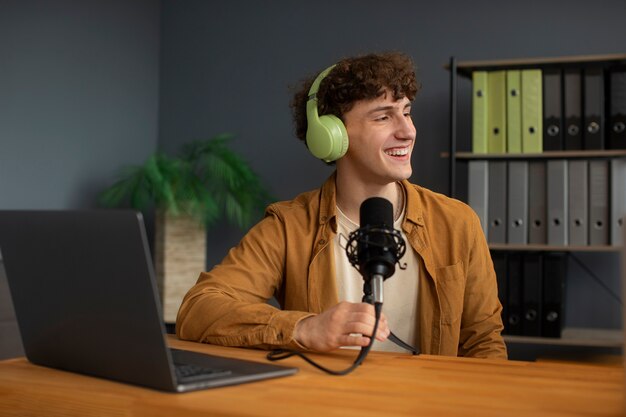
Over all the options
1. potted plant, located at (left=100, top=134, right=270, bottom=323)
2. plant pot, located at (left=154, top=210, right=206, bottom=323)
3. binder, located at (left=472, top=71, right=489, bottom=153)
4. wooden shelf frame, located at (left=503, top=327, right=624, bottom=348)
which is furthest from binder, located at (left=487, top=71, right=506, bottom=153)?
plant pot, located at (left=154, top=210, right=206, bottom=323)

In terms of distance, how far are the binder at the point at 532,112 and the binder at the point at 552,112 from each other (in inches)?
0.9

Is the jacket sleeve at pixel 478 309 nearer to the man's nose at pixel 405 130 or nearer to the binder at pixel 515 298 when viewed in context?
the man's nose at pixel 405 130

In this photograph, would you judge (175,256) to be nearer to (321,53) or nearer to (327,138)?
(321,53)

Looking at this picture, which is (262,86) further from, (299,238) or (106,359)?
(106,359)

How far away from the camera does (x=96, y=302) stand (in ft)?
3.71

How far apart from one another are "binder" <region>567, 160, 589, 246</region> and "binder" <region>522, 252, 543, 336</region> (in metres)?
0.16

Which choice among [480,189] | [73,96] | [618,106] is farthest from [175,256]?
[618,106]

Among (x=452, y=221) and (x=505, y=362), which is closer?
(x=505, y=362)

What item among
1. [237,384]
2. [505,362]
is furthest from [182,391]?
[505,362]

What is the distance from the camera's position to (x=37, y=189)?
12.6 ft

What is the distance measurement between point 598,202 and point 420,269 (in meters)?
1.74

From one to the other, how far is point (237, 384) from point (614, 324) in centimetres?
288

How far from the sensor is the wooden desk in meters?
0.99

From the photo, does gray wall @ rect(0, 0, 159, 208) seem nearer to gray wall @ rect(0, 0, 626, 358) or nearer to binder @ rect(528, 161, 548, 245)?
gray wall @ rect(0, 0, 626, 358)
